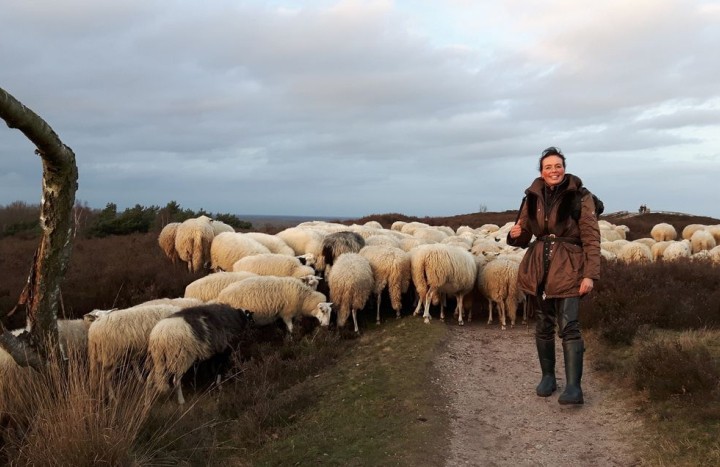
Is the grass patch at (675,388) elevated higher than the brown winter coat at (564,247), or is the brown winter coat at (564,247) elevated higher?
the brown winter coat at (564,247)

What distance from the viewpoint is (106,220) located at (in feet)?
77.6

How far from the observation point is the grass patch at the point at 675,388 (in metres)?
4.70

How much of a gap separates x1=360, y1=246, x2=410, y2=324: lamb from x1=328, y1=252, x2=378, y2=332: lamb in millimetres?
419

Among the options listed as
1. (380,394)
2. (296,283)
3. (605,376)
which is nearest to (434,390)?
(380,394)

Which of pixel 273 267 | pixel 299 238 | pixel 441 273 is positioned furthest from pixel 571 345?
pixel 299 238

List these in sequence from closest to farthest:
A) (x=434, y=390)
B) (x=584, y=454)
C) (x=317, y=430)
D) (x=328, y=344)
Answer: (x=584, y=454), (x=317, y=430), (x=434, y=390), (x=328, y=344)

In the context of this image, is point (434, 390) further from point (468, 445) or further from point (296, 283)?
point (296, 283)

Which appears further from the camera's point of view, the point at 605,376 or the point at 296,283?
the point at 296,283

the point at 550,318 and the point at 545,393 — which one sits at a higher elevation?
the point at 550,318

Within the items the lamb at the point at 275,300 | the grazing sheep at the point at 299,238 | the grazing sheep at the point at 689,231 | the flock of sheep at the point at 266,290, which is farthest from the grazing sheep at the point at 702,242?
the lamb at the point at 275,300

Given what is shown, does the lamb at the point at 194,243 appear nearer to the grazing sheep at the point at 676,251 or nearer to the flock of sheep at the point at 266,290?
the flock of sheep at the point at 266,290

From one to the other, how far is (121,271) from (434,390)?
26.6 ft

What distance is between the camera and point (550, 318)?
5.82 m

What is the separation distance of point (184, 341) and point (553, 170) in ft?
17.5
